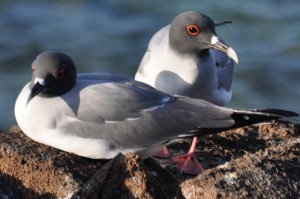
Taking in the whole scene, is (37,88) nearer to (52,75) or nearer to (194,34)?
(52,75)

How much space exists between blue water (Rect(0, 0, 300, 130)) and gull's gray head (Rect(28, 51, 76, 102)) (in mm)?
4347

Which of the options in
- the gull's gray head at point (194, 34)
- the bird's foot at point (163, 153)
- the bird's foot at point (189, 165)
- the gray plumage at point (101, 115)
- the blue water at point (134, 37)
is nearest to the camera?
the bird's foot at point (189, 165)

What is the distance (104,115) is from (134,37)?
597 centimetres

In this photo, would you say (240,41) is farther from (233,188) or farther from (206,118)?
(233,188)

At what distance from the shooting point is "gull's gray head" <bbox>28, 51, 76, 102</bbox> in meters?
5.60

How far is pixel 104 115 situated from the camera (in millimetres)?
5621

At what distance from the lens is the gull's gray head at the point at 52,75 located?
5.60 m

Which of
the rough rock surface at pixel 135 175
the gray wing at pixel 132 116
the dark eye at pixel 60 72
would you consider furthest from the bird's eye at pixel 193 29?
the dark eye at pixel 60 72

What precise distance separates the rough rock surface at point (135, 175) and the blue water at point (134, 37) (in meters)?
4.81

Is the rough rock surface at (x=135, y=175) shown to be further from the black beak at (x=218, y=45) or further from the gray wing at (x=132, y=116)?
the black beak at (x=218, y=45)

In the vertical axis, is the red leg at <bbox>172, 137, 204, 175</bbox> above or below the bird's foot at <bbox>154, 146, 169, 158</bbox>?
above

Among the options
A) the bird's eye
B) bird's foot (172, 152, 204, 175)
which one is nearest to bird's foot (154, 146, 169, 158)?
bird's foot (172, 152, 204, 175)

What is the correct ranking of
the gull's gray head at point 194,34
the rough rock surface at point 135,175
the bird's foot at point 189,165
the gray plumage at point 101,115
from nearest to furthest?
the rough rock surface at point 135,175, the bird's foot at point 189,165, the gray plumage at point 101,115, the gull's gray head at point 194,34

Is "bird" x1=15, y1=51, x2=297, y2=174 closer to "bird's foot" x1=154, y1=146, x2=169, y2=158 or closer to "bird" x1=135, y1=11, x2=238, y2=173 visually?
"bird's foot" x1=154, y1=146, x2=169, y2=158
